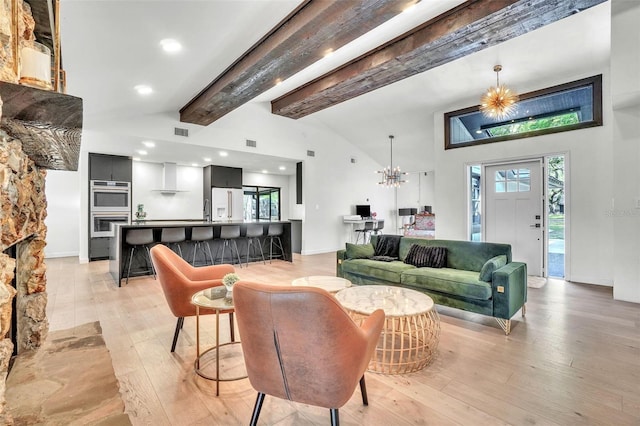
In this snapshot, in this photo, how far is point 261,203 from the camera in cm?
1030

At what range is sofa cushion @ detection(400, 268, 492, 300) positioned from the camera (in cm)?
296

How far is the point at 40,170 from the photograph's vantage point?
2.10 meters

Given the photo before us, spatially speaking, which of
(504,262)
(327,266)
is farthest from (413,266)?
(327,266)

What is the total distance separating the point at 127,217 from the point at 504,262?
7662 millimetres

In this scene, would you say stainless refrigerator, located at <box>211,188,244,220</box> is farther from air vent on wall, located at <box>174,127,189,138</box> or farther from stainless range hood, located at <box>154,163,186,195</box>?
air vent on wall, located at <box>174,127,189,138</box>

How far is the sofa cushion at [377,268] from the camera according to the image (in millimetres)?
3711

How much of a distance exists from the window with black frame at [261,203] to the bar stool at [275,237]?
3139 millimetres

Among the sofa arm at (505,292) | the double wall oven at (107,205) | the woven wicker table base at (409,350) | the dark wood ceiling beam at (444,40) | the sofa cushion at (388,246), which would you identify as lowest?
the woven wicker table base at (409,350)

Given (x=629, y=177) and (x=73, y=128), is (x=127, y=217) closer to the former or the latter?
(x=73, y=128)

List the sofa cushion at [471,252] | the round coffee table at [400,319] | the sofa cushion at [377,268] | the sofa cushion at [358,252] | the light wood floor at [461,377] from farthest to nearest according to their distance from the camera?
the sofa cushion at [358,252] < the sofa cushion at [377,268] < the sofa cushion at [471,252] < the round coffee table at [400,319] < the light wood floor at [461,377]

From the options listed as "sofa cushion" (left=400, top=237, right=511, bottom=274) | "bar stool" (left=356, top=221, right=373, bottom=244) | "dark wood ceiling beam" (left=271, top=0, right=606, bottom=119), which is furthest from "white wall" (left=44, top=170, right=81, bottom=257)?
"sofa cushion" (left=400, top=237, right=511, bottom=274)

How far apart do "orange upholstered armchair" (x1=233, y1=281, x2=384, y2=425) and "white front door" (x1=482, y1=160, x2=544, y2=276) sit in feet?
17.0

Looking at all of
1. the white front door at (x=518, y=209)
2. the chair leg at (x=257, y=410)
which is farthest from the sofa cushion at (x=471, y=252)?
the chair leg at (x=257, y=410)

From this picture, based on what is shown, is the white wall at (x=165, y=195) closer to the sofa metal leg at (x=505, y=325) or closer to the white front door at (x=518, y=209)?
the white front door at (x=518, y=209)
